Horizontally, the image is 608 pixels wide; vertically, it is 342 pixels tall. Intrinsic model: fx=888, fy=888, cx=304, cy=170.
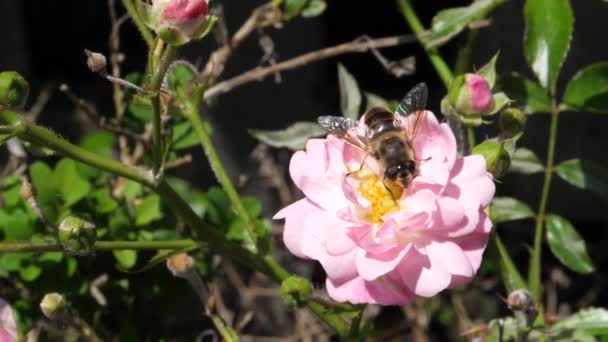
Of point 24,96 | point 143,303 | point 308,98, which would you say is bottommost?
point 308,98

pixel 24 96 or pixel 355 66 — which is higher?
pixel 24 96

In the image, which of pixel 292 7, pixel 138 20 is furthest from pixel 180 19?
pixel 292 7

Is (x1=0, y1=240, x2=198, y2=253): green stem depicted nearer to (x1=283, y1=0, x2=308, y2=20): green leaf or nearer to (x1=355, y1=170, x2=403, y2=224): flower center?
(x1=355, y1=170, x2=403, y2=224): flower center

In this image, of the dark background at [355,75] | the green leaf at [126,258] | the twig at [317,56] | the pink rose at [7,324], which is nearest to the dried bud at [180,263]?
the green leaf at [126,258]

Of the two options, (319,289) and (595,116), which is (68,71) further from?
(319,289)

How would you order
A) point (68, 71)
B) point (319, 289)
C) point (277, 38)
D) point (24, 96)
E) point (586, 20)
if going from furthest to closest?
1. point (68, 71)
2. point (277, 38)
3. point (586, 20)
4. point (319, 289)
5. point (24, 96)

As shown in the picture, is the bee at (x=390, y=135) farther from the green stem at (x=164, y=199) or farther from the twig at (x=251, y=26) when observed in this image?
the twig at (x=251, y=26)

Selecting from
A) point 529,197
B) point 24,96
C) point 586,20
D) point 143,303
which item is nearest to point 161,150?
point 24,96
